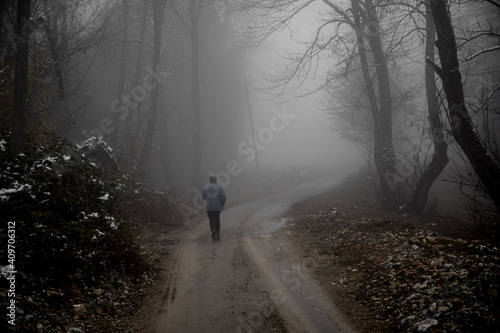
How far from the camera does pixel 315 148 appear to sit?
251 ft

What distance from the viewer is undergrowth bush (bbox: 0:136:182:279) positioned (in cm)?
563

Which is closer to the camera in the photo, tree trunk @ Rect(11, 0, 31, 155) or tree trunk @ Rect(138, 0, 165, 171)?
tree trunk @ Rect(11, 0, 31, 155)

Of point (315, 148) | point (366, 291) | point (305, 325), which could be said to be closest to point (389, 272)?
point (366, 291)

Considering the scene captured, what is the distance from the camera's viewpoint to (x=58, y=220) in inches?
257

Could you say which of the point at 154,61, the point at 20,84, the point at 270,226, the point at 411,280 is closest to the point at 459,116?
the point at 411,280

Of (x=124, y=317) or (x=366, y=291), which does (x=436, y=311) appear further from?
(x=124, y=317)

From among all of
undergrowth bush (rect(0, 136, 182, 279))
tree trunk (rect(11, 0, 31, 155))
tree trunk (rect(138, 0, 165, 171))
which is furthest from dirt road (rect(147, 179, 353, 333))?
tree trunk (rect(138, 0, 165, 171))

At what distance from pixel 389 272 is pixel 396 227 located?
137 inches

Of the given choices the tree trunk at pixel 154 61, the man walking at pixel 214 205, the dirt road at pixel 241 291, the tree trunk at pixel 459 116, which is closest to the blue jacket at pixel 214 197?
the man walking at pixel 214 205

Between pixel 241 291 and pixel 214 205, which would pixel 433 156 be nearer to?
pixel 214 205

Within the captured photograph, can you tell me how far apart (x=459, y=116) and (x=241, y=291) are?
573 centimetres

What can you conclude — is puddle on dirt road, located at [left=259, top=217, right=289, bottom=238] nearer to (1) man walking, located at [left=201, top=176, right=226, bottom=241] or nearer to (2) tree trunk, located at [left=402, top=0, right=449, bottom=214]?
(1) man walking, located at [left=201, top=176, right=226, bottom=241]

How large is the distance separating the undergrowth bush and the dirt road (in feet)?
A: 4.29

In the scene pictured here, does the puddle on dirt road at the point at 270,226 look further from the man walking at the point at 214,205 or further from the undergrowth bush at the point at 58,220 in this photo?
the undergrowth bush at the point at 58,220
